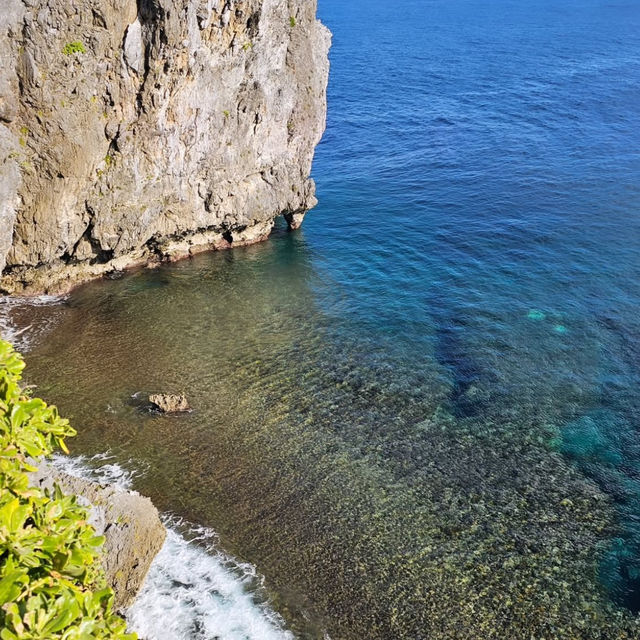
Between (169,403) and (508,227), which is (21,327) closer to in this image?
(169,403)

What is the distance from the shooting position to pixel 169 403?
91.5ft

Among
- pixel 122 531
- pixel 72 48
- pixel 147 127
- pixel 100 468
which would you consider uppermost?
pixel 72 48

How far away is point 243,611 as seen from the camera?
19.4 metres

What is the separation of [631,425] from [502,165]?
38.5 m

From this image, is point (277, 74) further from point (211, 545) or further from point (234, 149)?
point (211, 545)

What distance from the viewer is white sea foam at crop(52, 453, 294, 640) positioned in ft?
61.5

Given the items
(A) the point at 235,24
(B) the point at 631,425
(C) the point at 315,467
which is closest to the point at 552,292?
(B) the point at 631,425

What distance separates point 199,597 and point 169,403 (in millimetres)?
10007

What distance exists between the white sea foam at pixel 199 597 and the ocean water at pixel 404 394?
0.24m

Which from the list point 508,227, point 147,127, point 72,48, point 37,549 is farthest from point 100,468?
point 508,227

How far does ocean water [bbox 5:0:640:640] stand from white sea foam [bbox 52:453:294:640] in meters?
0.24

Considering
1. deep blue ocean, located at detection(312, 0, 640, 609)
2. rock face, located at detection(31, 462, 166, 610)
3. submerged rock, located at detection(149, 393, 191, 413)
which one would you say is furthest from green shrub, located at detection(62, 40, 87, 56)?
rock face, located at detection(31, 462, 166, 610)

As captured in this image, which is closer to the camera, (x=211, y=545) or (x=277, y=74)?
(x=211, y=545)

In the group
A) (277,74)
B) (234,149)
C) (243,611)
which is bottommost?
(243,611)
